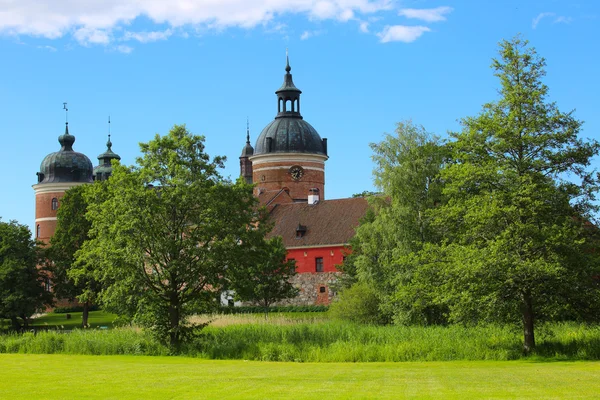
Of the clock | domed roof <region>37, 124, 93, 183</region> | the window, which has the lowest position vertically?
the window

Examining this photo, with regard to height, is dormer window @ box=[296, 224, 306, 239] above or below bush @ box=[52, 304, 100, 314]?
above

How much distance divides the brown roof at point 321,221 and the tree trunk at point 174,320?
96.7ft

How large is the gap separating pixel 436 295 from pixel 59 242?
33028 mm

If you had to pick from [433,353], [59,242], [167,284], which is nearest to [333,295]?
[59,242]

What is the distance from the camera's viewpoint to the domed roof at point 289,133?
77250 millimetres

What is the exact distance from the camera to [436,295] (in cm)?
2738

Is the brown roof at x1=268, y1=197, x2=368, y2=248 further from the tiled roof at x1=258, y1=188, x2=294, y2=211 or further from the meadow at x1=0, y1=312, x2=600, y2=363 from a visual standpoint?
the meadow at x1=0, y1=312, x2=600, y2=363

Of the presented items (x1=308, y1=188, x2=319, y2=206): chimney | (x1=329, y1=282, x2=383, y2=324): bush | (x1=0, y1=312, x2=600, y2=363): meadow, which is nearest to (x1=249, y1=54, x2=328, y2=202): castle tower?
(x1=308, y1=188, x2=319, y2=206): chimney

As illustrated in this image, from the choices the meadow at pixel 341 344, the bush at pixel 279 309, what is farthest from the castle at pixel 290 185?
the meadow at pixel 341 344

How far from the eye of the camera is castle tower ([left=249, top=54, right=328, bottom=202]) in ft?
252

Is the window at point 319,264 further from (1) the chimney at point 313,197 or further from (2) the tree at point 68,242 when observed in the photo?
(2) the tree at point 68,242

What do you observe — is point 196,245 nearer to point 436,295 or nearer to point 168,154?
point 168,154

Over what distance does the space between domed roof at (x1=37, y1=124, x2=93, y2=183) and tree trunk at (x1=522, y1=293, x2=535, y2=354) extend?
198 ft

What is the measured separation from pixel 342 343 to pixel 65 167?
58.0m
